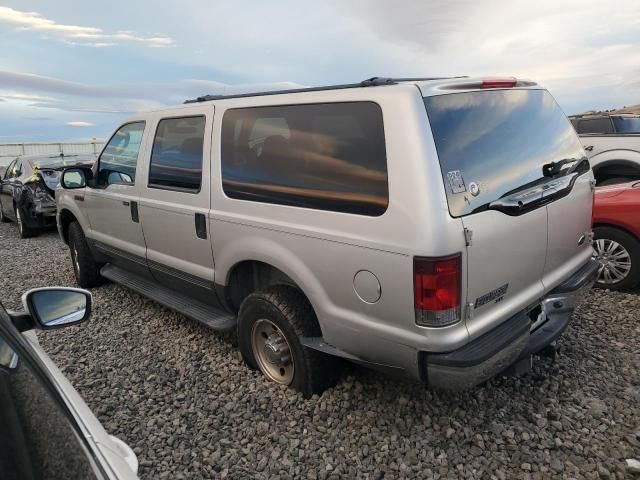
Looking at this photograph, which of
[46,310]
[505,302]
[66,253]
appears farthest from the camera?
[66,253]

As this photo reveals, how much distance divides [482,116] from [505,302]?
1.03m

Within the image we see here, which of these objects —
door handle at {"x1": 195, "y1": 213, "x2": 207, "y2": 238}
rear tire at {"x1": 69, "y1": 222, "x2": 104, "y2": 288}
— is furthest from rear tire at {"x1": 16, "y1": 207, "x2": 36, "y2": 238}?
door handle at {"x1": 195, "y1": 213, "x2": 207, "y2": 238}

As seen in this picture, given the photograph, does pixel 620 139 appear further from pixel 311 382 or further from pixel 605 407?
pixel 311 382

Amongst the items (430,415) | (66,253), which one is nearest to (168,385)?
(430,415)

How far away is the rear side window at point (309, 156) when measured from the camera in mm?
2414

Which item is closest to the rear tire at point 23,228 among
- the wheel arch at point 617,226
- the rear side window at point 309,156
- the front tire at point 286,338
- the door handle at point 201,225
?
the door handle at point 201,225

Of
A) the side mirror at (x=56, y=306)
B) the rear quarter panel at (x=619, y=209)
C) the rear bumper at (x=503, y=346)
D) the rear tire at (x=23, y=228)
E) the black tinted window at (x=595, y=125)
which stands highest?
the black tinted window at (x=595, y=125)

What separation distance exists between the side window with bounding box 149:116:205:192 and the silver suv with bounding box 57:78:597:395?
18 mm

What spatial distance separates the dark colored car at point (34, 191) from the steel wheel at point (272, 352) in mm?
6856

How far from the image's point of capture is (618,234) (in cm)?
450

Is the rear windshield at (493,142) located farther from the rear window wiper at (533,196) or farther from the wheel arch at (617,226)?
the wheel arch at (617,226)

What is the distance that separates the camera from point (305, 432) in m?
2.81

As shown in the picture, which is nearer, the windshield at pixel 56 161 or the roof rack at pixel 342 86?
the roof rack at pixel 342 86

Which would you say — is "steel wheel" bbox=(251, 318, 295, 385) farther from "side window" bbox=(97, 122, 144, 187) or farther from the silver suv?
"side window" bbox=(97, 122, 144, 187)
